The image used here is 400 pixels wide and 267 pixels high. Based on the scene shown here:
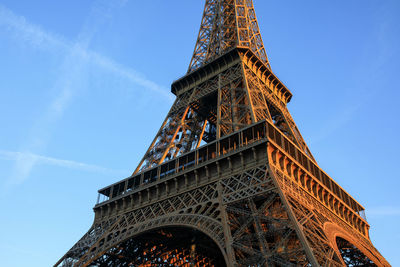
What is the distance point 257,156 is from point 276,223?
5.19 m

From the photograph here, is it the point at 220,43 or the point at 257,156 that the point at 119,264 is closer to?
the point at 257,156

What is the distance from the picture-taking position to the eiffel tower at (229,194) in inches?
786

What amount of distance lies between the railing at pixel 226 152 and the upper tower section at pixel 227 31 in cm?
1265

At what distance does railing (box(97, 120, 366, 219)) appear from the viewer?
25.1m

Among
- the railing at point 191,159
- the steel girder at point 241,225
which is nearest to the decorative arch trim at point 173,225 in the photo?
the steel girder at point 241,225

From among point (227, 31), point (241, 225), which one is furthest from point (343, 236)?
point (227, 31)

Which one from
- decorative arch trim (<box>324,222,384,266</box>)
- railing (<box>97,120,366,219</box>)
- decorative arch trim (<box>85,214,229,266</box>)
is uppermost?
railing (<box>97,120,366,219</box>)

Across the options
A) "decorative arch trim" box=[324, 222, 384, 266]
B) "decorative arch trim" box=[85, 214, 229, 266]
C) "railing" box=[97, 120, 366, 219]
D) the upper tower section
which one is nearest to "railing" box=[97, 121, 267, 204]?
"railing" box=[97, 120, 366, 219]

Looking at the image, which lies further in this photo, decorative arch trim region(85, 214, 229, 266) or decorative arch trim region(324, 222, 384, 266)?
decorative arch trim region(324, 222, 384, 266)

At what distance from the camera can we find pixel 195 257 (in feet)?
96.7

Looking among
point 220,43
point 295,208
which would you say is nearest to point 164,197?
point 295,208

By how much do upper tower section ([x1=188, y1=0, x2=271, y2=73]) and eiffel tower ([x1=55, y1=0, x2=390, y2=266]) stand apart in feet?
0.84

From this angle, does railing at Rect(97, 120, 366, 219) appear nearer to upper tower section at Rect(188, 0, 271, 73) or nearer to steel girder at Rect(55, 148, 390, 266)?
steel girder at Rect(55, 148, 390, 266)

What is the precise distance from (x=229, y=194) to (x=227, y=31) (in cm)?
2261
